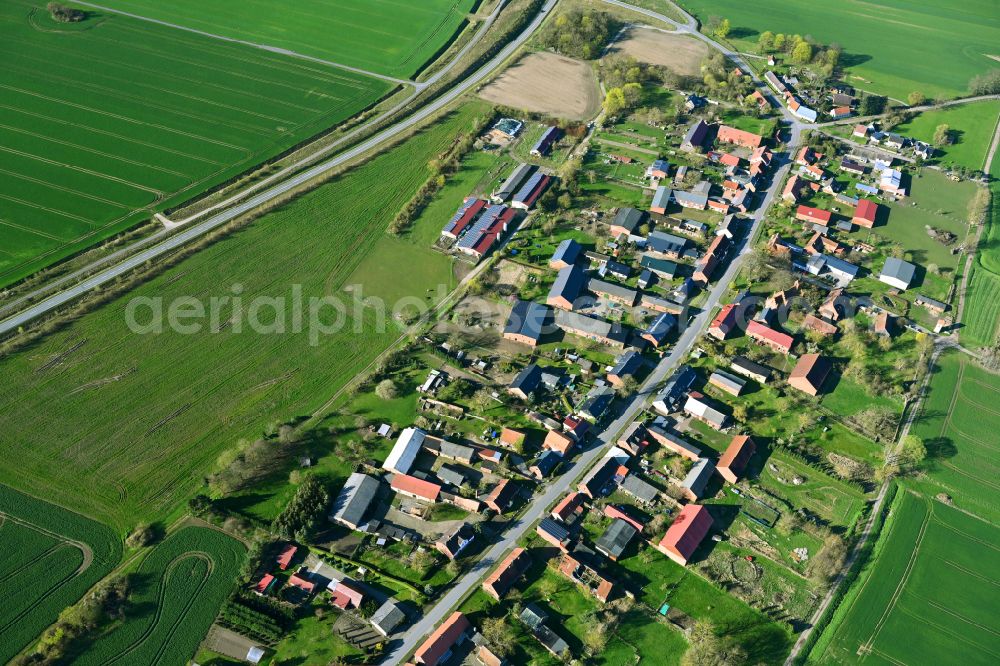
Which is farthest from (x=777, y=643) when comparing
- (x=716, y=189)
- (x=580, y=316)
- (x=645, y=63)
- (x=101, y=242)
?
(x=645, y=63)

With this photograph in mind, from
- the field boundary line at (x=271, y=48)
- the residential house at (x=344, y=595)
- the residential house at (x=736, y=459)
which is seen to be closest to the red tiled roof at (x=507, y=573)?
the residential house at (x=344, y=595)

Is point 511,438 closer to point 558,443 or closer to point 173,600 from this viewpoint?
point 558,443

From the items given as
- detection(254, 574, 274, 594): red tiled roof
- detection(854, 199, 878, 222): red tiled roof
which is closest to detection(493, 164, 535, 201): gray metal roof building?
detection(854, 199, 878, 222): red tiled roof

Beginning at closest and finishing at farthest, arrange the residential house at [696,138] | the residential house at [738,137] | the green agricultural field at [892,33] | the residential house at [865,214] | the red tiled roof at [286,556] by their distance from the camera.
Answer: the red tiled roof at [286,556], the residential house at [865,214], the residential house at [696,138], the residential house at [738,137], the green agricultural field at [892,33]

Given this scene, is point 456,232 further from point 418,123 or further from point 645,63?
point 645,63

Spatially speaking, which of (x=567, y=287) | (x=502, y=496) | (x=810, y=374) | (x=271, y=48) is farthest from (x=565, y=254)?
(x=271, y=48)

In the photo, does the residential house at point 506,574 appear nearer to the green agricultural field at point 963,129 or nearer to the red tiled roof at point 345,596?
the red tiled roof at point 345,596
